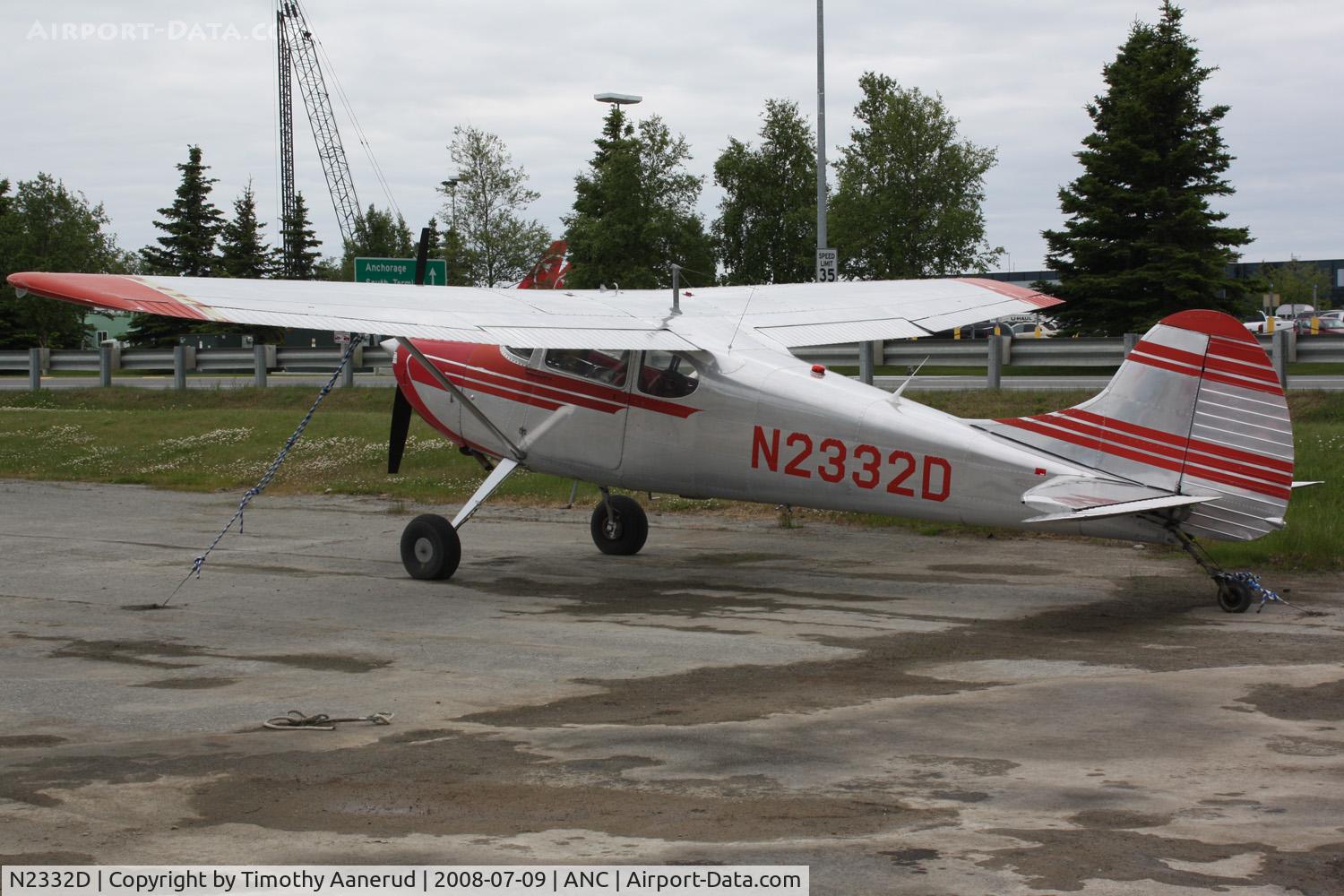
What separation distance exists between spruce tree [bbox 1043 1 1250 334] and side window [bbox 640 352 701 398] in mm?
23653

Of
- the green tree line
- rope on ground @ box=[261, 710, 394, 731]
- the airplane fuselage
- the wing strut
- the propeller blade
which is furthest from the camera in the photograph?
the green tree line

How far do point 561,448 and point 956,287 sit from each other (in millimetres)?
5572

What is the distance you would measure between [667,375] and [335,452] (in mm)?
10655

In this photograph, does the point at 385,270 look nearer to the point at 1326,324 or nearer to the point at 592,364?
the point at 592,364

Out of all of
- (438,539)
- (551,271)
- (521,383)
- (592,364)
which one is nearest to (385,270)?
(551,271)

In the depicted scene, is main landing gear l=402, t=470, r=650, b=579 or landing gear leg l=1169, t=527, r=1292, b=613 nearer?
landing gear leg l=1169, t=527, r=1292, b=613

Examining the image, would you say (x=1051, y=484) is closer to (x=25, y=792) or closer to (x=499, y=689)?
(x=499, y=689)

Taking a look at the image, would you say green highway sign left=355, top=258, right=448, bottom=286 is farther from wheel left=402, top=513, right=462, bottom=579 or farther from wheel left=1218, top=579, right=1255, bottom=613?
wheel left=1218, top=579, right=1255, bottom=613

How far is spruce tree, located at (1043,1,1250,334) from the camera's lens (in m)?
34.6

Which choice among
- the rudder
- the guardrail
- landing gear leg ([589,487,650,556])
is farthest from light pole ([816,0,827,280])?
the rudder

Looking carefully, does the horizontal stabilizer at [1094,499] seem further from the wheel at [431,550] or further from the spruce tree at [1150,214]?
the spruce tree at [1150,214]

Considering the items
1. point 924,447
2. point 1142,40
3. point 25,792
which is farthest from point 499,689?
point 1142,40

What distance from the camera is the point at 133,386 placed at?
31.1m

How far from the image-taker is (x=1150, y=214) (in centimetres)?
3572
